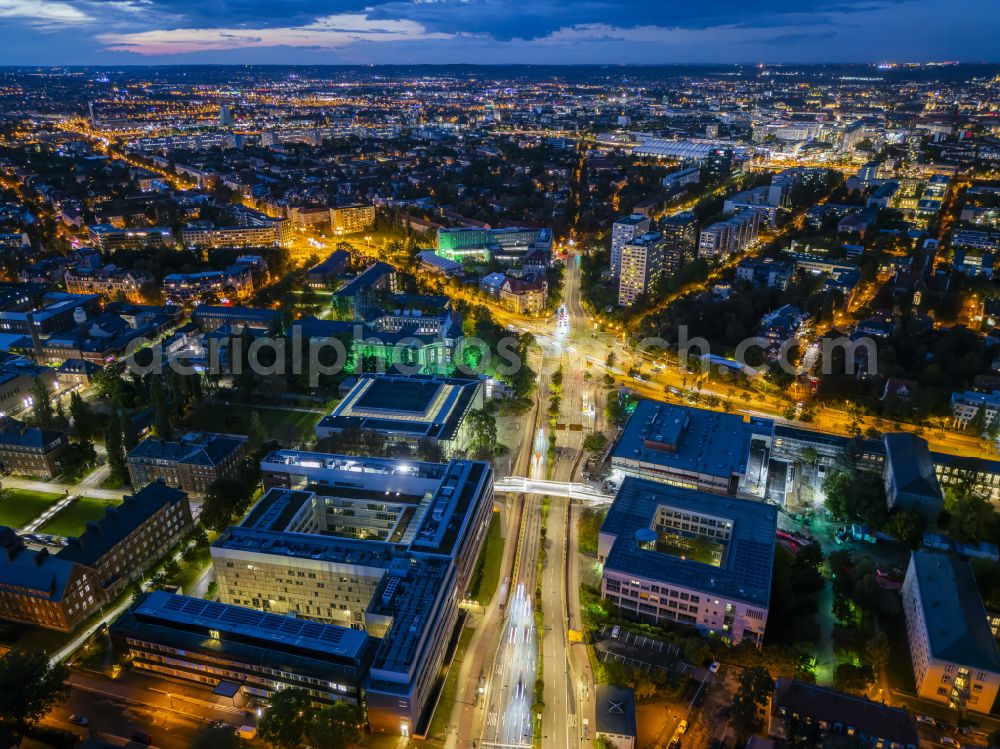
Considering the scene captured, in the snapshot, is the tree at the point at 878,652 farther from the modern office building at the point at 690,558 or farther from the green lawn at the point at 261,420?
the green lawn at the point at 261,420

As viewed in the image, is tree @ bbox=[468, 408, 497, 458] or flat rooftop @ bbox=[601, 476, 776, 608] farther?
tree @ bbox=[468, 408, 497, 458]

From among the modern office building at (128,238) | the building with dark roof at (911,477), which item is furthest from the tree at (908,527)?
the modern office building at (128,238)

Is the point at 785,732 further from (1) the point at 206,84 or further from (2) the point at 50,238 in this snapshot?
(1) the point at 206,84

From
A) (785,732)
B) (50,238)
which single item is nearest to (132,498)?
(785,732)

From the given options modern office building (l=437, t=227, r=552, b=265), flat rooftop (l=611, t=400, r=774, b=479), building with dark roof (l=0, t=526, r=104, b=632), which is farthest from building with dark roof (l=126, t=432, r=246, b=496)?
modern office building (l=437, t=227, r=552, b=265)

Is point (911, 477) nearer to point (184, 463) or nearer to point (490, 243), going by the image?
point (184, 463)

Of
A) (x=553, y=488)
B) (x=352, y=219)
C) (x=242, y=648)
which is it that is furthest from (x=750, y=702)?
(x=352, y=219)

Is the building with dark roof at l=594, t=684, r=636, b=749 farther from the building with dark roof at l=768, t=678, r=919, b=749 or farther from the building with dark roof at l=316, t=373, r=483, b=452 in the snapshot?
the building with dark roof at l=316, t=373, r=483, b=452
